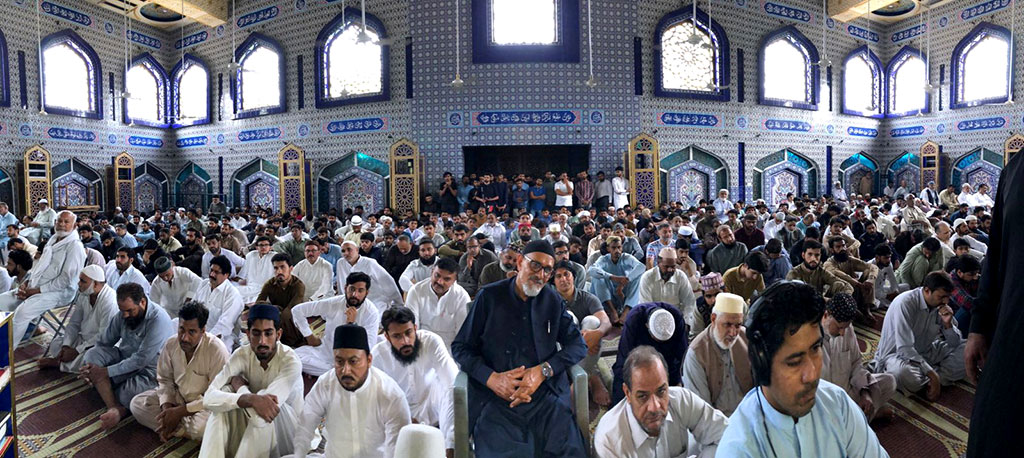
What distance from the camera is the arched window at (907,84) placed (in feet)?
50.1

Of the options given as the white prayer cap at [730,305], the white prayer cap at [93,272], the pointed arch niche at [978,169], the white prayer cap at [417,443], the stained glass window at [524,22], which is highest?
the stained glass window at [524,22]

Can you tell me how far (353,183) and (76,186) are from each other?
6.51 metres

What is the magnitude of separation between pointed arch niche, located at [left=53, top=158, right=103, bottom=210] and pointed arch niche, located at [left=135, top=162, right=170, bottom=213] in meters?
0.88

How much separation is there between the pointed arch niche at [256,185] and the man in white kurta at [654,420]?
1318 centimetres

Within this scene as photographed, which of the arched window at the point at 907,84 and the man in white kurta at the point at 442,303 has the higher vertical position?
the arched window at the point at 907,84

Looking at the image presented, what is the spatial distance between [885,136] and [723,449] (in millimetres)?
17846

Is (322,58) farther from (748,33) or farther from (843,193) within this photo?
(843,193)

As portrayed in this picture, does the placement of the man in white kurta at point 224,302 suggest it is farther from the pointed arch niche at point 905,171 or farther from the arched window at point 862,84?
the pointed arch niche at point 905,171

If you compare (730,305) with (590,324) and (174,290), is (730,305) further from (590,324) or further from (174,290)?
(174,290)

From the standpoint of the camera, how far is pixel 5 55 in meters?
12.6

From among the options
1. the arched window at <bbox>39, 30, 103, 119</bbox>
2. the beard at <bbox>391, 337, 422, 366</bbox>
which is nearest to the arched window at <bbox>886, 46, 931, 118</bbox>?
the beard at <bbox>391, 337, 422, 366</bbox>

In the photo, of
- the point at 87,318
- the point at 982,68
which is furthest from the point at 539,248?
the point at 982,68

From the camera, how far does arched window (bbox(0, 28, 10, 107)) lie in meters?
12.6

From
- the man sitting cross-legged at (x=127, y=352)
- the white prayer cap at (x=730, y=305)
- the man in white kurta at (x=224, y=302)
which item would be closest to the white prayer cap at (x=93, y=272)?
the man sitting cross-legged at (x=127, y=352)
